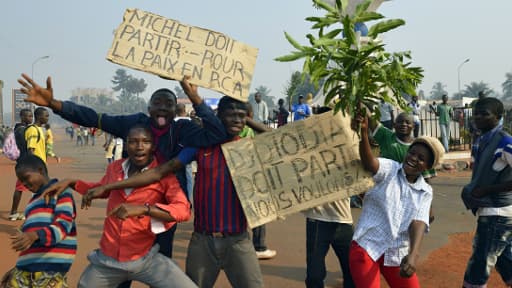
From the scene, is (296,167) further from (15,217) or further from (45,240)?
(15,217)

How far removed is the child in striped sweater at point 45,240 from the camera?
9.95 ft

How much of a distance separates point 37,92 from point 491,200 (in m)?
3.53

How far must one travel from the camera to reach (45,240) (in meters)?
2.92

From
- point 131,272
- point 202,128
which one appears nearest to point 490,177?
point 202,128

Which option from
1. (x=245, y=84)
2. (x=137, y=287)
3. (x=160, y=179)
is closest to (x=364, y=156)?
(x=245, y=84)

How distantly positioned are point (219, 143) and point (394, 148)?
2314 mm

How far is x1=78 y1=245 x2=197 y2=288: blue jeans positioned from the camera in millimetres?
3064

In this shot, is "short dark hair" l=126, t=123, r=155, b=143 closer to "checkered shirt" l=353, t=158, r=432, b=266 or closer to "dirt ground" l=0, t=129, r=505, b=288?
"checkered shirt" l=353, t=158, r=432, b=266

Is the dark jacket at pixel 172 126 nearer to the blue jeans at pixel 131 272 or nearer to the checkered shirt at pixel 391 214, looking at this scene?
the blue jeans at pixel 131 272

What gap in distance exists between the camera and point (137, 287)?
4926mm

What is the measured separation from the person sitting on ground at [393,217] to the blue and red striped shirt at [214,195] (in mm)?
844

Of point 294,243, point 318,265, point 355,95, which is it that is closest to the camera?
point 355,95

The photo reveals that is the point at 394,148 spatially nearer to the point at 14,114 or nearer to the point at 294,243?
the point at 294,243

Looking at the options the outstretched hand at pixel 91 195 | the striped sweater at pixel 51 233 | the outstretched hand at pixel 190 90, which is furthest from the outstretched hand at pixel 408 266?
the striped sweater at pixel 51 233
